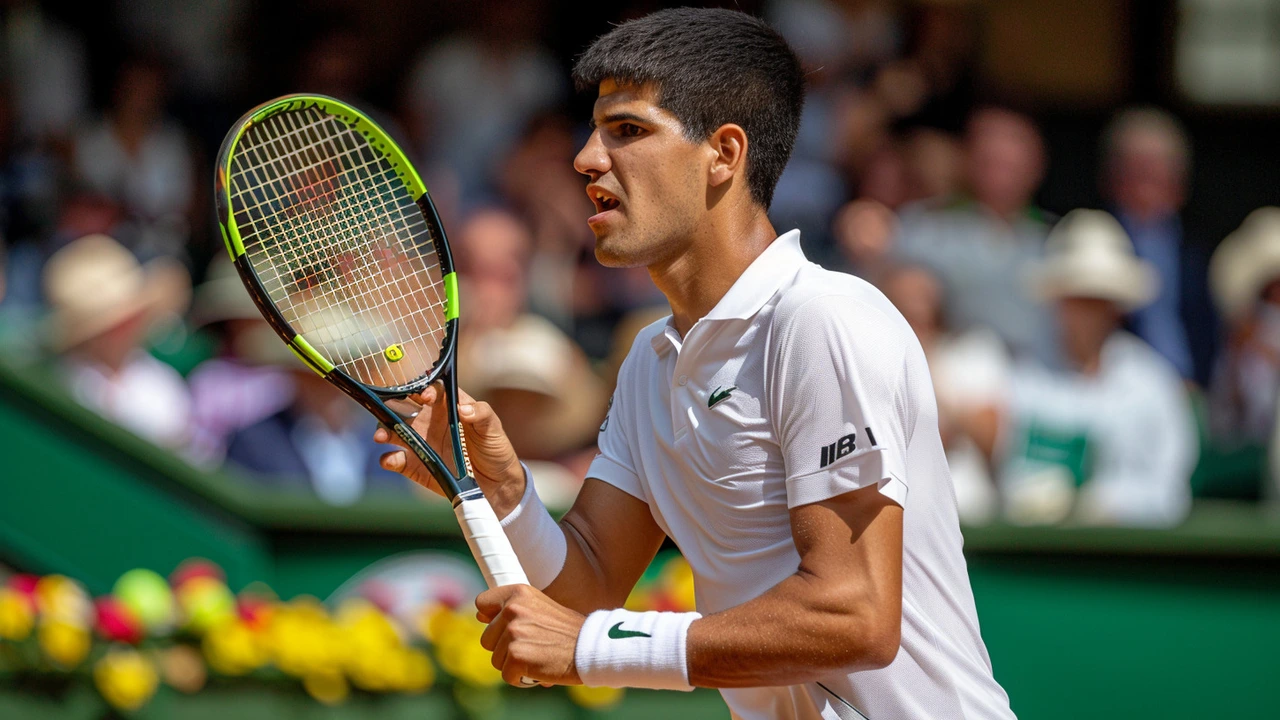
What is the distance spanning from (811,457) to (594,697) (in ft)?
7.38

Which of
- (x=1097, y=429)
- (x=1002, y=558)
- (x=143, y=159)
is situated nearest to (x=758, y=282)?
(x=1002, y=558)

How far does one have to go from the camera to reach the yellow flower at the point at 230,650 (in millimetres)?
4191

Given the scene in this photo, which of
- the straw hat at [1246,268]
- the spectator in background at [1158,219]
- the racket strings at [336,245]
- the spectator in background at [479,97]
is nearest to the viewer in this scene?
the racket strings at [336,245]

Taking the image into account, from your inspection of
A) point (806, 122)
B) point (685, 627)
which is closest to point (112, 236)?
point (806, 122)

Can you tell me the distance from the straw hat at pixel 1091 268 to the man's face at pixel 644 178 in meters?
3.94

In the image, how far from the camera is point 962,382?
5.75 meters

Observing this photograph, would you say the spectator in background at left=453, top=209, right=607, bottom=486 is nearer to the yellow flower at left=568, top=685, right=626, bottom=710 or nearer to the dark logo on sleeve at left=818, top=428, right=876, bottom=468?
the yellow flower at left=568, top=685, right=626, bottom=710

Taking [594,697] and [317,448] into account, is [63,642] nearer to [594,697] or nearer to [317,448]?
[594,697]

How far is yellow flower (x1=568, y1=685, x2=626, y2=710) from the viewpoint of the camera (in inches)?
167

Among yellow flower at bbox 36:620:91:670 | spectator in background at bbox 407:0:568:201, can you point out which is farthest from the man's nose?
spectator in background at bbox 407:0:568:201

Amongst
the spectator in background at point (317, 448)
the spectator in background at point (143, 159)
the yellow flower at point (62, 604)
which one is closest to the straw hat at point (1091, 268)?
the spectator in background at point (317, 448)

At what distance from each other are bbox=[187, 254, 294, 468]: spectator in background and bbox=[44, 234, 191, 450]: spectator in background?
0.07 metres

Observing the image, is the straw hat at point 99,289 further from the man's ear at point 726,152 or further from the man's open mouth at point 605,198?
the man's ear at point 726,152

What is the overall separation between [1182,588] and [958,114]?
3284 millimetres
